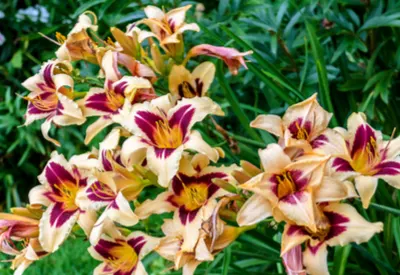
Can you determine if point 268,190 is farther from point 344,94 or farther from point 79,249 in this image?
point 79,249

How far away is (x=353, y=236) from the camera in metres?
0.88

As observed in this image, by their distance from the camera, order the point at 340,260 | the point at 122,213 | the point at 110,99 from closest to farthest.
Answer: the point at 122,213
the point at 110,99
the point at 340,260

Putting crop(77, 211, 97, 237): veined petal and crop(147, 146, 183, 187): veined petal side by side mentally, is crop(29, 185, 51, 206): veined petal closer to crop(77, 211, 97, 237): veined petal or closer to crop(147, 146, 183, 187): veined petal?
crop(77, 211, 97, 237): veined petal

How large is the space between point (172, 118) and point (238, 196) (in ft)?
0.47

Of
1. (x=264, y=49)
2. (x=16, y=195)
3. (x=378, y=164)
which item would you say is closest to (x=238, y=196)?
(x=378, y=164)

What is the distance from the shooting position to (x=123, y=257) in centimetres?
110

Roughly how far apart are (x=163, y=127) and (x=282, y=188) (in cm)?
20

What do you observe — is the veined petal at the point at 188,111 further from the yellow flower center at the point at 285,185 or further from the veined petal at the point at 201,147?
the yellow flower center at the point at 285,185

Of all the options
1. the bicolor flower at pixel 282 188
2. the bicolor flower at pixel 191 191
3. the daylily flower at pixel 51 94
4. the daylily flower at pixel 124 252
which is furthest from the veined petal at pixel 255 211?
the daylily flower at pixel 51 94

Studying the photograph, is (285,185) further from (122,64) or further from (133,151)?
(122,64)

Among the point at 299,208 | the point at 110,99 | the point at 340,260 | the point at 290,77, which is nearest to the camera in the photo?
the point at 299,208

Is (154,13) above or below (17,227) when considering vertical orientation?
above

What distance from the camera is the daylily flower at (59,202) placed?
3.31ft

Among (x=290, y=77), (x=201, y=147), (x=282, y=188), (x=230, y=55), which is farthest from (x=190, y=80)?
(x=290, y=77)
